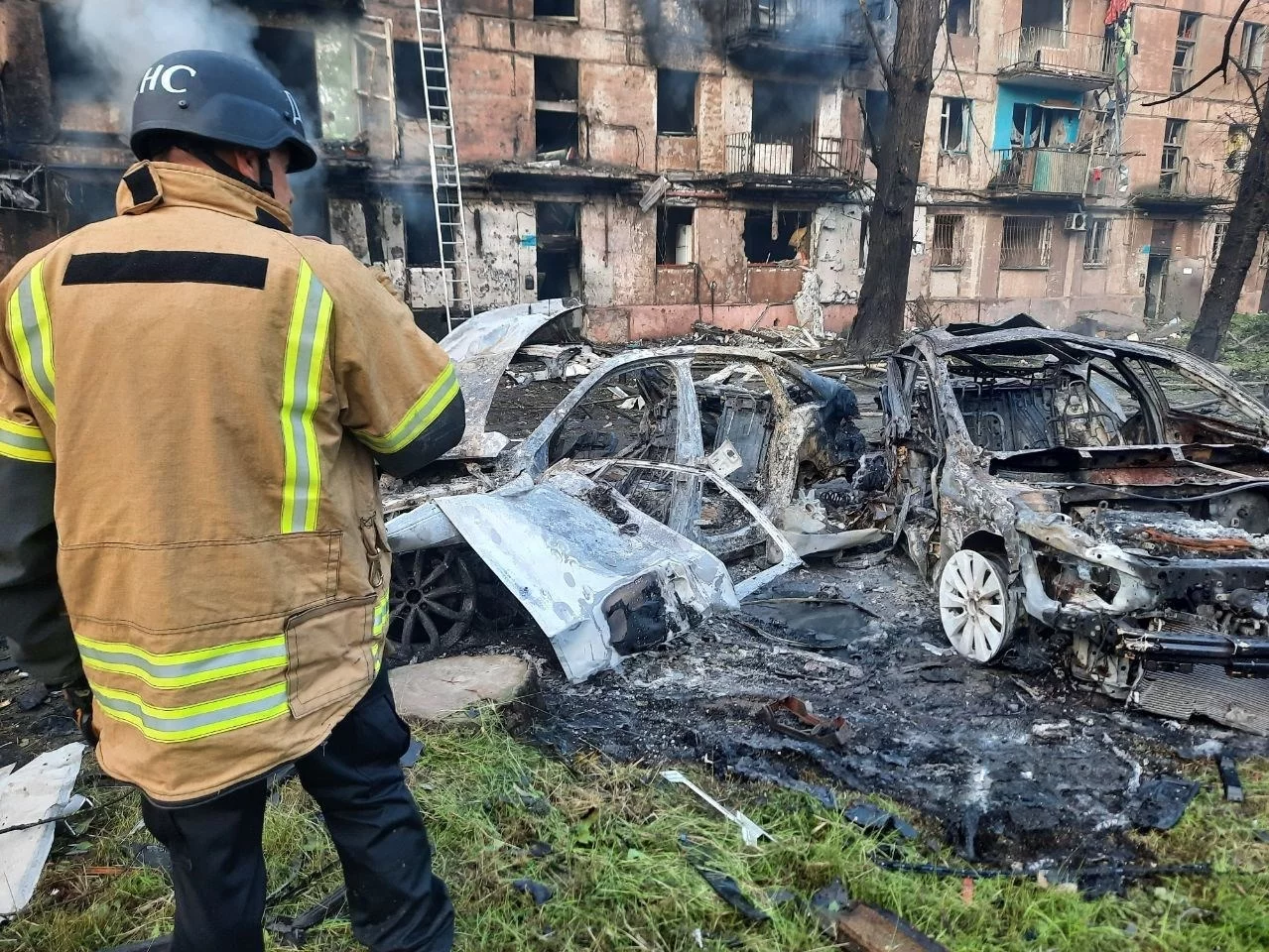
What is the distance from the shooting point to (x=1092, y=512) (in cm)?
378

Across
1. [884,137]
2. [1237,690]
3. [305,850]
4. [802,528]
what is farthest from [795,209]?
[305,850]

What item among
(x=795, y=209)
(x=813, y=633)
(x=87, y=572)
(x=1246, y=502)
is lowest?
(x=813, y=633)

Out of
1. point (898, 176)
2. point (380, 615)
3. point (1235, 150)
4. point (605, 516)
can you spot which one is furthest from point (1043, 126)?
point (380, 615)

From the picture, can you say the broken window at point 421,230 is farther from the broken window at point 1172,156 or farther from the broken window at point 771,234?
the broken window at point 1172,156

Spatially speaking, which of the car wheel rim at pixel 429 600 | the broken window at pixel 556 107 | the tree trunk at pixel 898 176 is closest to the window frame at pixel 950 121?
the tree trunk at pixel 898 176

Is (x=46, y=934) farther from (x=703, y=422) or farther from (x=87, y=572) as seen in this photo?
(x=703, y=422)

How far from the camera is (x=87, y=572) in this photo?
1.52 metres

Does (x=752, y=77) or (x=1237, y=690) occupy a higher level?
(x=752, y=77)

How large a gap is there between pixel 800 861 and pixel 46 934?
226cm

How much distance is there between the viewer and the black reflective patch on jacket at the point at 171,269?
1.43m

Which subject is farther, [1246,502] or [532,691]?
[1246,502]

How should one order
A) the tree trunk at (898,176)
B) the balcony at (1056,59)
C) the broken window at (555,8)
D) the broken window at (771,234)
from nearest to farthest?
the tree trunk at (898,176) < the broken window at (555,8) < the broken window at (771,234) < the balcony at (1056,59)

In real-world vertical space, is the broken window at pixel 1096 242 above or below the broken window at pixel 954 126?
below

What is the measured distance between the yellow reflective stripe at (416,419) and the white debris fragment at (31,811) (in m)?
2.08
